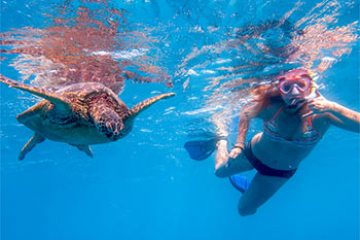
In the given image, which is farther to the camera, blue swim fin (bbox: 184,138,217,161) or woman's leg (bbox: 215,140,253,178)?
blue swim fin (bbox: 184,138,217,161)

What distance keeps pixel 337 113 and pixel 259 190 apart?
301cm

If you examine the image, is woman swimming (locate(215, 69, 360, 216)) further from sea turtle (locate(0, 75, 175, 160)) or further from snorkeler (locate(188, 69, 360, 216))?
sea turtle (locate(0, 75, 175, 160))

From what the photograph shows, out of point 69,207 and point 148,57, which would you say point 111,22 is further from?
point 69,207

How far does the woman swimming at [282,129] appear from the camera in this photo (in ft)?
18.3

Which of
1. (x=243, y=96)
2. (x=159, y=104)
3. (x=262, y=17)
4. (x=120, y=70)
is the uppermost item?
(x=262, y=17)

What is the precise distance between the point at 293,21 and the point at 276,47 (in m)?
1.45

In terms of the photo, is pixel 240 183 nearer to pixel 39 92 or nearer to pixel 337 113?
pixel 337 113

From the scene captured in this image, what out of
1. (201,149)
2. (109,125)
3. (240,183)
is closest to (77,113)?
(109,125)

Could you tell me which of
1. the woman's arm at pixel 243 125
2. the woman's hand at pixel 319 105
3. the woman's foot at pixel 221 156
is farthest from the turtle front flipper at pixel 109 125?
the woman's foot at pixel 221 156

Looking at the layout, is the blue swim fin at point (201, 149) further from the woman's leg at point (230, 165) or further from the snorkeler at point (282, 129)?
the snorkeler at point (282, 129)

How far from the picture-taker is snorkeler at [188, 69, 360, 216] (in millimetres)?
5566

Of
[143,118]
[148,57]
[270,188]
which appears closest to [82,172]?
[143,118]

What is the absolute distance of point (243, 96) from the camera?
15.0 metres

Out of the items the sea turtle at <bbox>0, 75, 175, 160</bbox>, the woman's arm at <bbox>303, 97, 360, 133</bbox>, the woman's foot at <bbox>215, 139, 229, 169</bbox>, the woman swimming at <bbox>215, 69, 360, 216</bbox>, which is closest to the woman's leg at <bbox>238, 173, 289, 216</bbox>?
the woman swimming at <bbox>215, 69, 360, 216</bbox>
